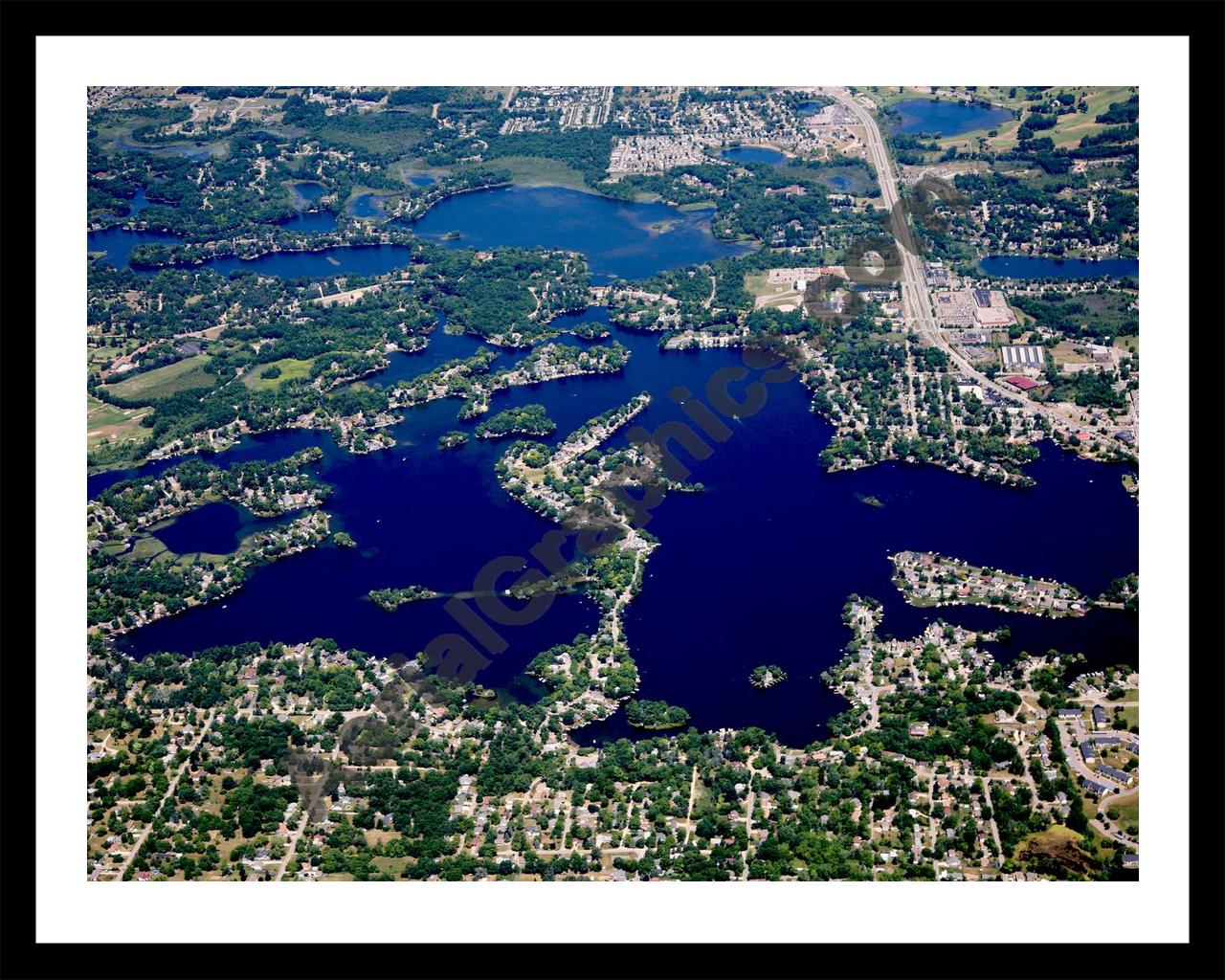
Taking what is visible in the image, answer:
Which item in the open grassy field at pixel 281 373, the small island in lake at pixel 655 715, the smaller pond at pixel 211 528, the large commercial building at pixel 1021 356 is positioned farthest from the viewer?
the open grassy field at pixel 281 373

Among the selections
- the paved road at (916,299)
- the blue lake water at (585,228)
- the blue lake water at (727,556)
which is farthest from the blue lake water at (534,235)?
the blue lake water at (727,556)

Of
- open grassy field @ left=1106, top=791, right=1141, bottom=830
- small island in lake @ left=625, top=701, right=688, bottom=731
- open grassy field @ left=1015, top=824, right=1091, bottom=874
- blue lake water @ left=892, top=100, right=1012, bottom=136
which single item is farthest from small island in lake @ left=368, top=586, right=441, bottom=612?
blue lake water @ left=892, top=100, right=1012, bottom=136

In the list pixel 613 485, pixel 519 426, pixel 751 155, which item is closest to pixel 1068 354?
pixel 613 485

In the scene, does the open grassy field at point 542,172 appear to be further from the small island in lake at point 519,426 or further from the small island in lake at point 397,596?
the small island in lake at point 397,596

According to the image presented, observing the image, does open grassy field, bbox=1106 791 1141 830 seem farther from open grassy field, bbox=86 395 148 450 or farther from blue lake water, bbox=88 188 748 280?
open grassy field, bbox=86 395 148 450

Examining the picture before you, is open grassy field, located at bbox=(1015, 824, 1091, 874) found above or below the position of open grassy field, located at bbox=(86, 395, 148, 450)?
below
